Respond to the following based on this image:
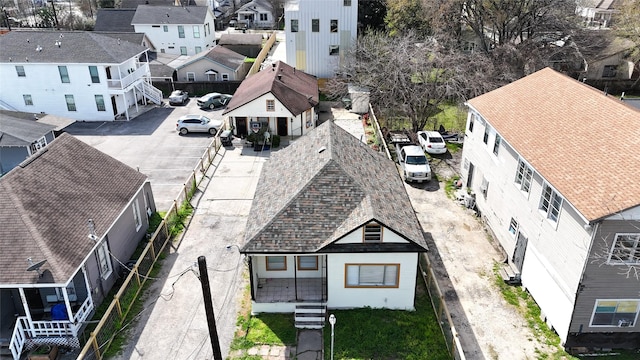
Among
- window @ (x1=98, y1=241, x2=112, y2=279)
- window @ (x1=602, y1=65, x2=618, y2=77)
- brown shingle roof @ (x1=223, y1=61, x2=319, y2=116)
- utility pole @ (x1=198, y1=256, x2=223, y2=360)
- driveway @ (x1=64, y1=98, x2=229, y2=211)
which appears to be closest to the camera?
utility pole @ (x1=198, y1=256, x2=223, y2=360)

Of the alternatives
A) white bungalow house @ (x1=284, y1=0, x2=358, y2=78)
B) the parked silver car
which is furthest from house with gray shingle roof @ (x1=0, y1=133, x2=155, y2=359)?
white bungalow house @ (x1=284, y1=0, x2=358, y2=78)

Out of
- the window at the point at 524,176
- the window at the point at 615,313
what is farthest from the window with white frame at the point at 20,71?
the window at the point at 615,313

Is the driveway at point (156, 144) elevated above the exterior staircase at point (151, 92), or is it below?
below

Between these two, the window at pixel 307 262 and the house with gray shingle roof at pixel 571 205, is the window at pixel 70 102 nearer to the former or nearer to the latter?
the window at pixel 307 262

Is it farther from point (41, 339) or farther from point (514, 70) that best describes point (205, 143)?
point (514, 70)

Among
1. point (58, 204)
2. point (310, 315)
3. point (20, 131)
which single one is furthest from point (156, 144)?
point (310, 315)

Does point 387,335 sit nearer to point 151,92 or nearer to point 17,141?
point 17,141

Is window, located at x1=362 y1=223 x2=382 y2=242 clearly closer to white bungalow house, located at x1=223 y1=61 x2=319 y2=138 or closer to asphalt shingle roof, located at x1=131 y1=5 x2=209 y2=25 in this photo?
white bungalow house, located at x1=223 y1=61 x2=319 y2=138
